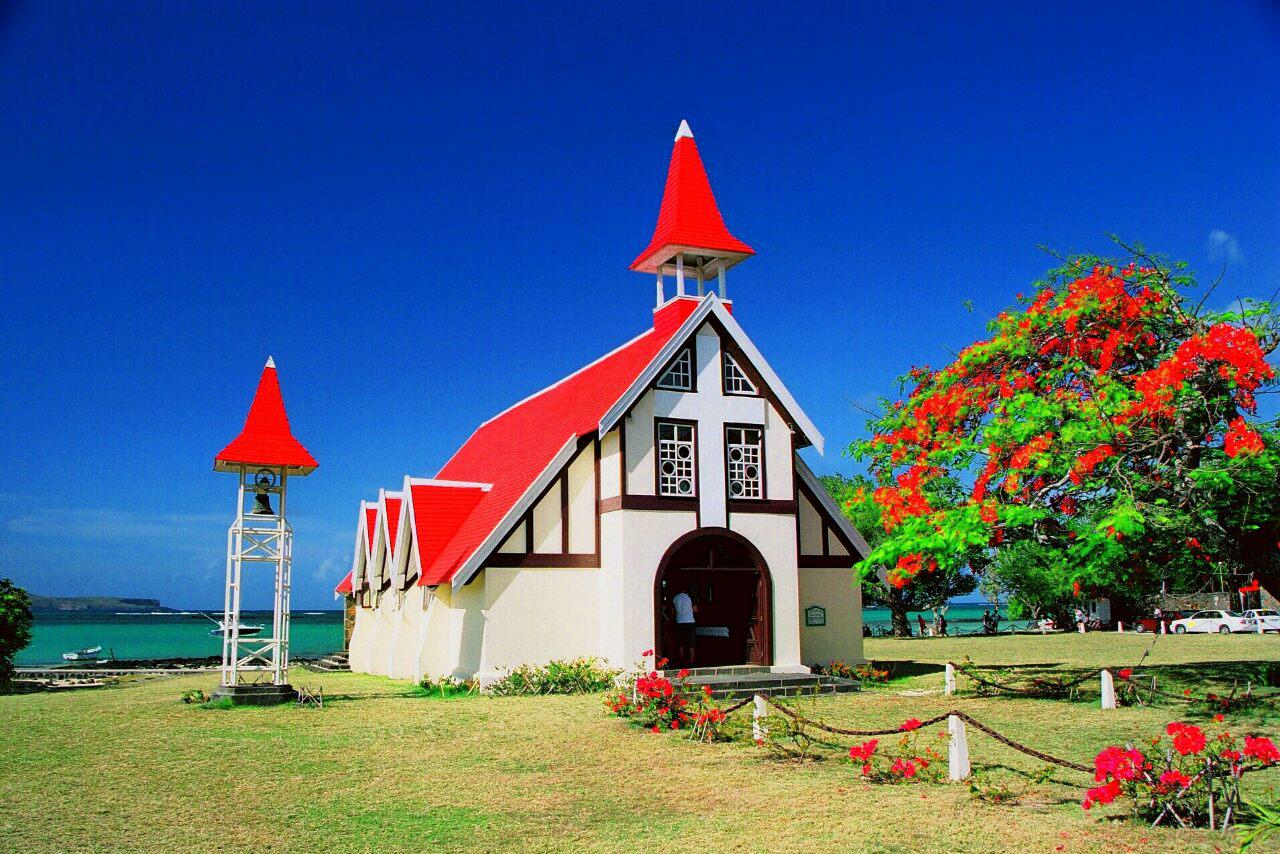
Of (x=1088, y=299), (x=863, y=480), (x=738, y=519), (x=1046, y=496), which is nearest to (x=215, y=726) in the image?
(x=738, y=519)

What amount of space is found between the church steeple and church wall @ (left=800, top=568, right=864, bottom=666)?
6.97 metres

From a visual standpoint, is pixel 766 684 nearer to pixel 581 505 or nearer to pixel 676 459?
pixel 676 459

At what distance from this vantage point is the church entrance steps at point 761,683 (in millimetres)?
19531

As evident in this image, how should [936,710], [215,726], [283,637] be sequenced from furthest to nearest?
[283,637]
[936,710]
[215,726]

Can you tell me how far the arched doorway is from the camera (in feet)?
69.8

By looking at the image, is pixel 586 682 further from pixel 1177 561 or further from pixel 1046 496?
pixel 1177 561

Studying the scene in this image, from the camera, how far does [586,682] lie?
20406 millimetres

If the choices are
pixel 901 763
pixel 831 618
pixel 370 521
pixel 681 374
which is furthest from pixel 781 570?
pixel 370 521

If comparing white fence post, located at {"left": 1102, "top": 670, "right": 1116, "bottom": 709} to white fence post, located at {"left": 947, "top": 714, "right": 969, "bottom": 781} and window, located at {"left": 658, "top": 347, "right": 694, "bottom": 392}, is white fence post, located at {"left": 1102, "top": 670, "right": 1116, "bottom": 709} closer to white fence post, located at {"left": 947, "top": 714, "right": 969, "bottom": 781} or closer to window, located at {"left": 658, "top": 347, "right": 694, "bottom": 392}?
white fence post, located at {"left": 947, "top": 714, "right": 969, "bottom": 781}

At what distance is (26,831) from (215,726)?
22.5 feet

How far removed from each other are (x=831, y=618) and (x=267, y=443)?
12823mm

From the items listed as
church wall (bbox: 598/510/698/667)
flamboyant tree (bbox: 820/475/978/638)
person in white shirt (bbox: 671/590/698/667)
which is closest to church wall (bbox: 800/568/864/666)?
person in white shirt (bbox: 671/590/698/667)

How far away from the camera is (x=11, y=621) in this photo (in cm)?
2375

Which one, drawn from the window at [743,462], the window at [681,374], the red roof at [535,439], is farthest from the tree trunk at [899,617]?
the window at [681,374]
